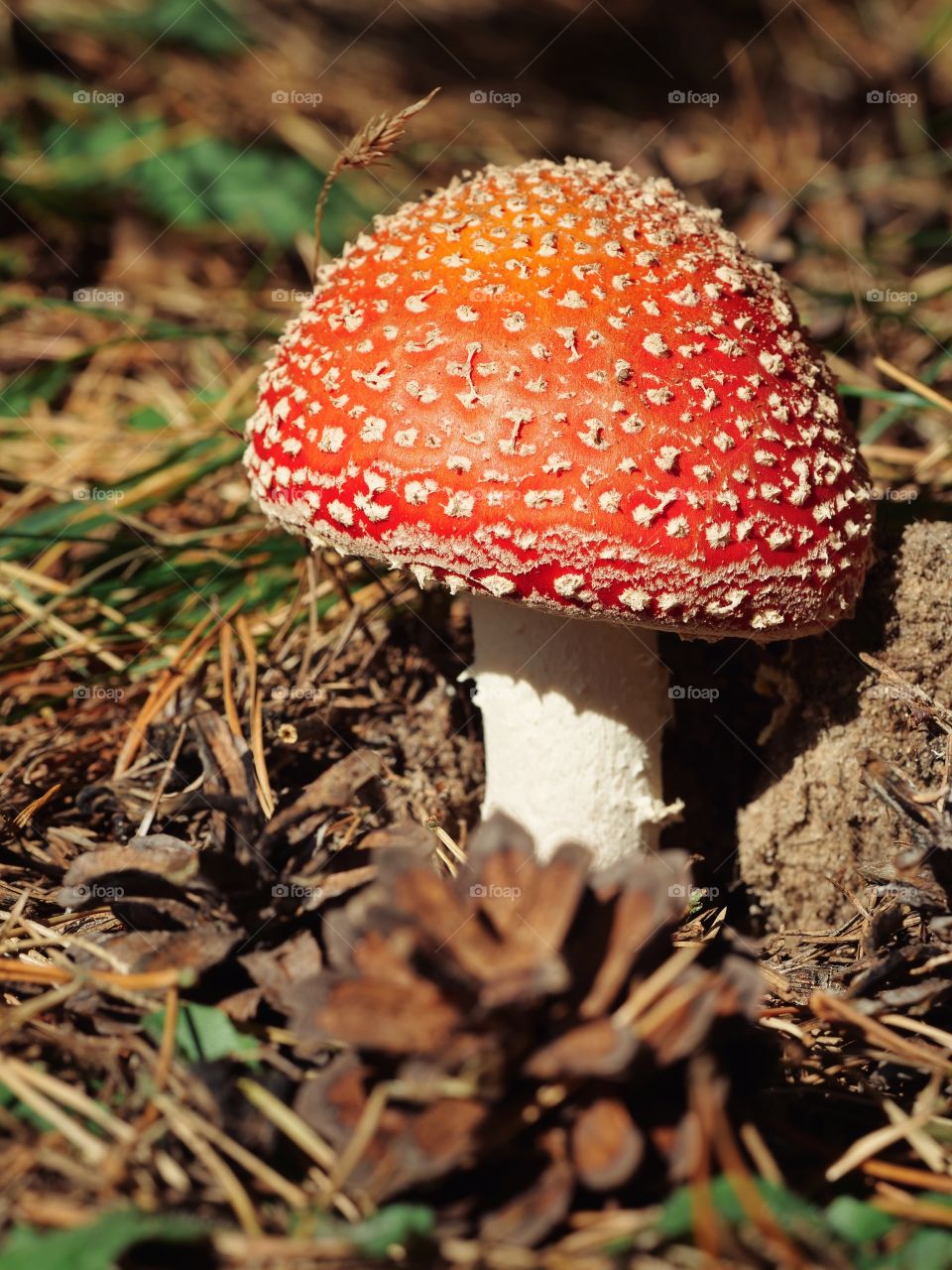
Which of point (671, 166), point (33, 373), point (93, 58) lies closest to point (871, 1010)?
point (33, 373)

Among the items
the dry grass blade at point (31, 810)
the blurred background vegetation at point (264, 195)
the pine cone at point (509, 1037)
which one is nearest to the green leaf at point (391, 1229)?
the pine cone at point (509, 1037)

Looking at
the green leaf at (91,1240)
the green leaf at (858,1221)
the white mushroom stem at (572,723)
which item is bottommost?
the green leaf at (91,1240)

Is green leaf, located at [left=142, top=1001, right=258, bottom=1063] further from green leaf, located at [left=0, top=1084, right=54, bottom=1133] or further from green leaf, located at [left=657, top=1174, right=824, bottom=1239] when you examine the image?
green leaf, located at [left=657, top=1174, right=824, bottom=1239]

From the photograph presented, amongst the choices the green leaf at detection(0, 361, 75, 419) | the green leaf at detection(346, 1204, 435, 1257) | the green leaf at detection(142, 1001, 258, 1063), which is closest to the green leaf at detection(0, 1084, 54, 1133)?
the green leaf at detection(142, 1001, 258, 1063)

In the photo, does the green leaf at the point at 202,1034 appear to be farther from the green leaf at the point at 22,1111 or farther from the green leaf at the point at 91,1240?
the green leaf at the point at 91,1240

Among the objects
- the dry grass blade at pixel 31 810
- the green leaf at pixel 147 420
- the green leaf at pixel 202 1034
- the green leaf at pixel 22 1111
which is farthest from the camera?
the green leaf at pixel 147 420

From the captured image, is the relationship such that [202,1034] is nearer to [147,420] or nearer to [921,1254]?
[921,1254]

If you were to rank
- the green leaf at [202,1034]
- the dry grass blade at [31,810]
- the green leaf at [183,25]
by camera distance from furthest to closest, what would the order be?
the green leaf at [183,25], the dry grass blade at [31,810], the green leaf at [202,1034]

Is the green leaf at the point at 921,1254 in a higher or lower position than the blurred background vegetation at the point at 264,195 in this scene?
lower
